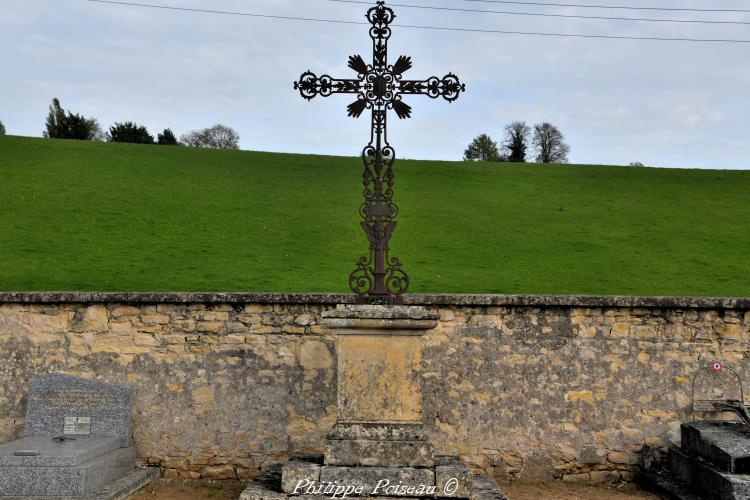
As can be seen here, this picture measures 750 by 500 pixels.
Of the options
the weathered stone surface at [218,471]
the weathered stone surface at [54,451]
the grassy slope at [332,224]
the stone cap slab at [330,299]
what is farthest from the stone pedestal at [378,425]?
the grassy slope at [332,224]

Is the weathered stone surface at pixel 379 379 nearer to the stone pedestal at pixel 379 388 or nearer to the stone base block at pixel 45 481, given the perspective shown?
the stone pedestal at pixel 379 388

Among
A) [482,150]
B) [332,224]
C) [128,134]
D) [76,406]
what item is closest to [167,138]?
[128,134]

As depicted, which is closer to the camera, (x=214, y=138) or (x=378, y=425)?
(x=378, y=425)

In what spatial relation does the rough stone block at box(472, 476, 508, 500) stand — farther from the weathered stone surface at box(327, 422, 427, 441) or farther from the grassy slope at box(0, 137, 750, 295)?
the grassy slope at box(0, 137, 750, 295)

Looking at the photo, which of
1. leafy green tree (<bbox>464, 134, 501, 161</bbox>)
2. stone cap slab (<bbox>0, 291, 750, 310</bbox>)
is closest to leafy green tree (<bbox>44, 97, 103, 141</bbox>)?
leafy green tree (<bbox>464, 134, 501, 161</bbox>)

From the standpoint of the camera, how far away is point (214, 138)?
167 ft

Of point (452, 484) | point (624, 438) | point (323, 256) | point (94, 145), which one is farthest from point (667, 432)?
point (94, 145)

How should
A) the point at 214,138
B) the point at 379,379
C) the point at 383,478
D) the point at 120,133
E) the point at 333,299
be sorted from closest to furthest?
the point at 383,478 < the point at 379,379 < the point at 333,299 < the point at 120,133 < the point at 214,138

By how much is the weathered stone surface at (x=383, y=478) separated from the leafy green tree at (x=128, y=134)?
120 feet

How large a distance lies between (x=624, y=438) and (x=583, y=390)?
0.77 meters

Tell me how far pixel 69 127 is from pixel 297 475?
39.5m

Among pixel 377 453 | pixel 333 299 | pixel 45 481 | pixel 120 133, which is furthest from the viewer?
pixel 120 133

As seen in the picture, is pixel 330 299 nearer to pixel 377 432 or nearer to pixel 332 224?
pixel 377 432

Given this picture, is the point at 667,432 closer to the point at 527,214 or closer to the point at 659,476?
the point at 659,476
